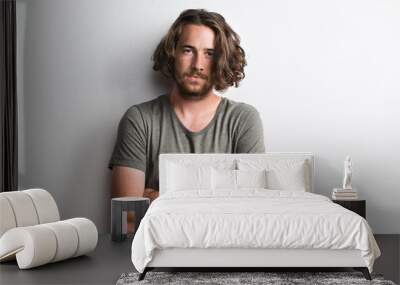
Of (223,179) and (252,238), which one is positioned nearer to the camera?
(252,238)

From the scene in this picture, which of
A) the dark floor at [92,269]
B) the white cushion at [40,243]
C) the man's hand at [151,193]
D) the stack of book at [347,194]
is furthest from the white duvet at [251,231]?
the man's hand at [151,193]

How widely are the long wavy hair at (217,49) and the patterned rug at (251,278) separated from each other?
8.24 ft

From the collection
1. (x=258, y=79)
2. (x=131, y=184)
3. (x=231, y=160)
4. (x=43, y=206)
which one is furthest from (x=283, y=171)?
(x=43, y=206)

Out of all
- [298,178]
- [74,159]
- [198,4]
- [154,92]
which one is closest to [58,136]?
[74,159]

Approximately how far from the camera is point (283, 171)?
638 cm

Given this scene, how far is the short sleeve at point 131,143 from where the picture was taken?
678 cm

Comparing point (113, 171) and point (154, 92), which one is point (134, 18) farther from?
point (113, 171)

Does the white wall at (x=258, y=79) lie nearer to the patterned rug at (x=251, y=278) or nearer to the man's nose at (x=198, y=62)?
the man's nose at (x=198, y=62)

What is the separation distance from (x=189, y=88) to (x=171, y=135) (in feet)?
1.71

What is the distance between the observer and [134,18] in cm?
682

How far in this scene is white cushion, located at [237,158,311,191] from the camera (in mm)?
6305

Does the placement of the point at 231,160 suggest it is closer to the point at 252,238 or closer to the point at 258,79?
the point at 258,79

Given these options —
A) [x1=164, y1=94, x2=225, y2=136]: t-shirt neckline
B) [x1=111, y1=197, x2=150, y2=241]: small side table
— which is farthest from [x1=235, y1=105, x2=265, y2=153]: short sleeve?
[x1=111, y1=197, x2=150, y2=241]: small side table

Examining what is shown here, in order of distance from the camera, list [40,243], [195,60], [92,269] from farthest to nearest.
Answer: [195,60] → [92,269] → [40,243]
